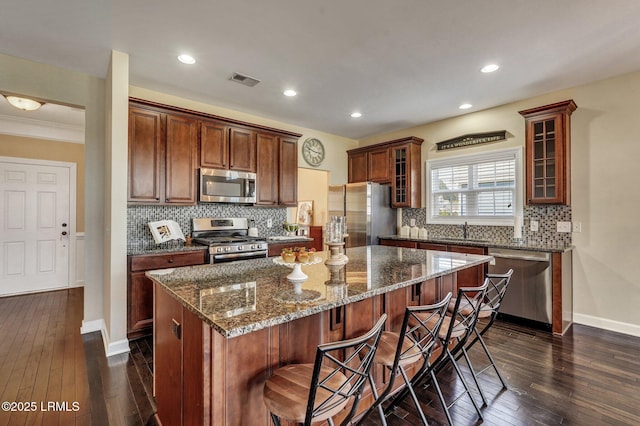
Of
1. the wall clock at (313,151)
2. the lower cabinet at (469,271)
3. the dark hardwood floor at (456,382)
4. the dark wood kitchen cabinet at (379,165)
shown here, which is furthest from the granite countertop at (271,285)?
the wall clock at (313,151)

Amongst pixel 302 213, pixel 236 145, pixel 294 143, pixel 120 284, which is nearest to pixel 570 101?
pixel 294 143

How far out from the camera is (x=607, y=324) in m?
3.38

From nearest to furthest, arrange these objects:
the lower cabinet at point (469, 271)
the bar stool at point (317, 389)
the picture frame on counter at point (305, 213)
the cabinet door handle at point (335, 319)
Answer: the bar stool at point (317, 389) < the cabinet door handle at point (335, 319) < the lower cabinet at point (469, 271) < the picture frame on counter at point (305, 213)

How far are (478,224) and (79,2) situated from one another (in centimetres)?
502

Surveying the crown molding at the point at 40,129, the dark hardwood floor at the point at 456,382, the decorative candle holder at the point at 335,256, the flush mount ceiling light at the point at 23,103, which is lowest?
the dark hardwood floor at the point at 456,382

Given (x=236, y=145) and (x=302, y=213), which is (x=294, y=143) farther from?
(x=302, y=213)

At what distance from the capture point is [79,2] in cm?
214

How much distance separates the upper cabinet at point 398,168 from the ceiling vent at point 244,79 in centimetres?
268

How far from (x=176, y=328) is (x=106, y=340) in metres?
2.07

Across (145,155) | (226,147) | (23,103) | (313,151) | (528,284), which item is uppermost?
(23,103)

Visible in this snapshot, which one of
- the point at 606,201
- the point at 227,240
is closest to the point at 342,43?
the point at 227,240

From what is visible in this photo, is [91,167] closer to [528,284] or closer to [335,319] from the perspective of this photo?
[335,319]

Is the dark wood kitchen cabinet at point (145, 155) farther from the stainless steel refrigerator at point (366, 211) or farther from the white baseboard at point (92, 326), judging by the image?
the stainless steel refrigerator at point (366, 211)

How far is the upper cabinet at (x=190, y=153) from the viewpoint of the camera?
337 centimetres
